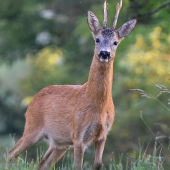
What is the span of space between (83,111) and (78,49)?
11.7 metres

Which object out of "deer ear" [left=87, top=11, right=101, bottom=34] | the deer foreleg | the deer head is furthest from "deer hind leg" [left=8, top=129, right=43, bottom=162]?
"deer ear" [left=87, top=11, right=101, bottom=34]

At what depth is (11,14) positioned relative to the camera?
1778 centimetres

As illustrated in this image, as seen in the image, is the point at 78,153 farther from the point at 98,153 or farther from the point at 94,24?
the point at 94,24

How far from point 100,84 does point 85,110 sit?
434 mm

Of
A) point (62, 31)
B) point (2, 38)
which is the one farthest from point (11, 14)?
point (62, 31)

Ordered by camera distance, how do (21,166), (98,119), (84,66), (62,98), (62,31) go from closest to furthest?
(21,166)
(98,119)
(62,98)
(84,66)
(62,31)

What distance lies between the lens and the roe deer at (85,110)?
5.77 meters

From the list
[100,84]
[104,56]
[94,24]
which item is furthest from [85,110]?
[94,24]

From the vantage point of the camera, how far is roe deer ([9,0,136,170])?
227 inches

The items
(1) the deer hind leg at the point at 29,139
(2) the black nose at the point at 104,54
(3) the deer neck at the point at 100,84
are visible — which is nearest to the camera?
(2) the black nose at the point at 104,54

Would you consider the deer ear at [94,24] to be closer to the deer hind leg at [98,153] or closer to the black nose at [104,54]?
the black nose at [104,54]

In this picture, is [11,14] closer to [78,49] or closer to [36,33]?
[36,33]

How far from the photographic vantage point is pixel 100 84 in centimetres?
581

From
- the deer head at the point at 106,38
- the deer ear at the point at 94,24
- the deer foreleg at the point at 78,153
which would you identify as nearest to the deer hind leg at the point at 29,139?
the deer foreleg at the point at 78,153
